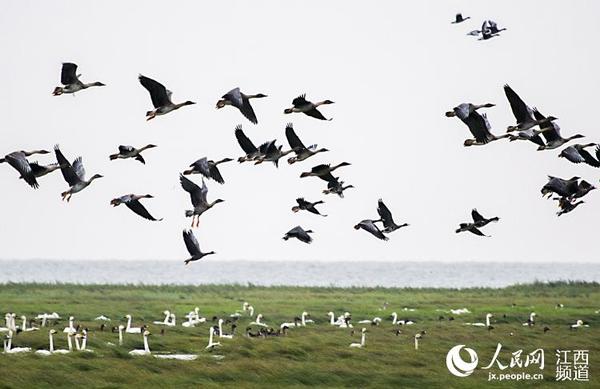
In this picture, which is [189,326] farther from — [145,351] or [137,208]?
[137,208]

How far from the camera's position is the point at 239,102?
27031 millimetres

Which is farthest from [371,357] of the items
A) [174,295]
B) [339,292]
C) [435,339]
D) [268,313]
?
[339,292]

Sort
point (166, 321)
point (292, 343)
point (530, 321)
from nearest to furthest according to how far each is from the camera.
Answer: point (292, 343) → point (166, 321) → point (530, 321)

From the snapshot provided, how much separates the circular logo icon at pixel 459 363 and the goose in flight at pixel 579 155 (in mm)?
8027

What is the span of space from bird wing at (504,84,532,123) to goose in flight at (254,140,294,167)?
553cm

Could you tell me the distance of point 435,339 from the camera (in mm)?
40156

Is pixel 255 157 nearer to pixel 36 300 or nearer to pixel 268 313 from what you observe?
pixel 268 313

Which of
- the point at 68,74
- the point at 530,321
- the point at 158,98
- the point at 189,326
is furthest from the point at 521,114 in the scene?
the point at 530,321

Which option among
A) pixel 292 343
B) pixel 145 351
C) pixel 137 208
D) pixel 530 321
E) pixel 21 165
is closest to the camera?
pixel 21 165

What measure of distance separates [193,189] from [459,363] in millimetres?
11025

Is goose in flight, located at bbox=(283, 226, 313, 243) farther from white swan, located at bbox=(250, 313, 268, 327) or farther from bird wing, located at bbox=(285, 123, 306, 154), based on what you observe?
white swan, located at bbox=(250, 313, 268, 327)

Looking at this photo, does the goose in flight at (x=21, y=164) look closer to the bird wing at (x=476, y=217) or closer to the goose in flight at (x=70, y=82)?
the goose in flight at (x=70, y=82)

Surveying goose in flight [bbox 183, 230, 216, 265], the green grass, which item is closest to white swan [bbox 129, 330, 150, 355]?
the green grass

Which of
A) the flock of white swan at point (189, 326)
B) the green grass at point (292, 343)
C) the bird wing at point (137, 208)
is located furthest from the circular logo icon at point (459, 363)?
A: the bird wing at point (137, 208)
